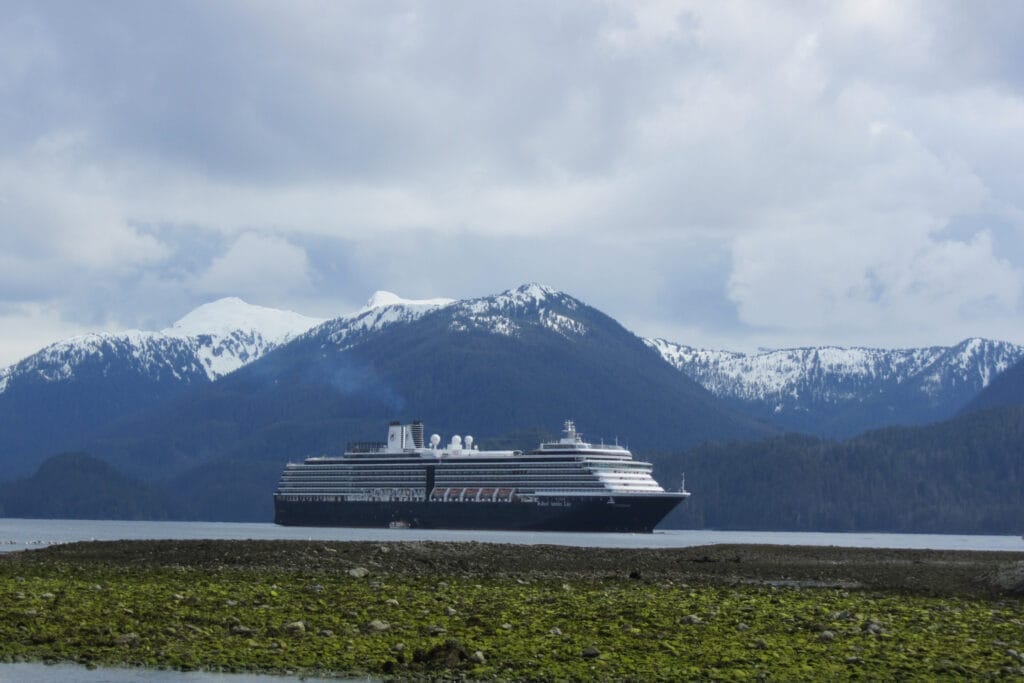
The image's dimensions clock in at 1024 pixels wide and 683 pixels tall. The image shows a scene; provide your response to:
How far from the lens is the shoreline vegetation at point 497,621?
96.8 ft

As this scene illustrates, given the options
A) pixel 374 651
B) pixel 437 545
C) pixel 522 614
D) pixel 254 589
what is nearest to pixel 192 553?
pixel 437 545

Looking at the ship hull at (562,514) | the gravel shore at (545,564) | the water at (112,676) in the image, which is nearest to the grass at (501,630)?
the water at (112,676)

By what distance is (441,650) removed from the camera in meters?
29.6

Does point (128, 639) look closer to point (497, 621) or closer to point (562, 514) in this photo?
point (497, 621)

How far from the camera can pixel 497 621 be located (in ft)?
115

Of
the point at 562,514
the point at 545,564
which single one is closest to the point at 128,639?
the point at 545,564

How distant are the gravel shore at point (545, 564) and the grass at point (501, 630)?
713 centimetres

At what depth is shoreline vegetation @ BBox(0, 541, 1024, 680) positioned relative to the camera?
29.5 meters

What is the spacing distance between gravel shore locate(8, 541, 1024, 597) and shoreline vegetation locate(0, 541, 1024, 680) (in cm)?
35

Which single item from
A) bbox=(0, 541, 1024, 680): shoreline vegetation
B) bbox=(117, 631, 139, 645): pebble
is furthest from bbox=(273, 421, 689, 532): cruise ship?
bbox=(117, 631, 139, 645): pebble

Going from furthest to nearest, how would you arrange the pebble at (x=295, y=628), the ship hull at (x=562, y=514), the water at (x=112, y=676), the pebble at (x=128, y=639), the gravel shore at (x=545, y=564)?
1. the ship hull at (x=562, y=514)
2. the gravel shore at (x=545, y=564)
3. the pebble at (x=295, y=628)
4. the pebble at (x=128, y=639)
5. the water at (x=112, y=676)

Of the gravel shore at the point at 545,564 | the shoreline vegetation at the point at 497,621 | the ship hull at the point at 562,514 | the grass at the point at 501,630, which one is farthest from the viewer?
the ship hull at the point at 562,514

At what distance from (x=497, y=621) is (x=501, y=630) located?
1.47m

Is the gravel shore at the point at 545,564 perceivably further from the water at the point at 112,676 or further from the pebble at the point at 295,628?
the water at the point at 112,676
